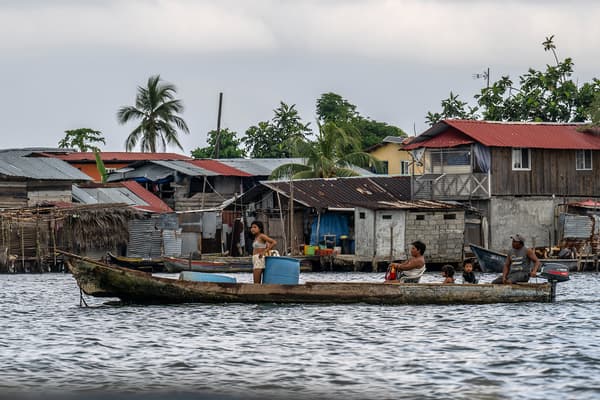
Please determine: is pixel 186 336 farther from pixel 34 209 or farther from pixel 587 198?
pixel 587 198

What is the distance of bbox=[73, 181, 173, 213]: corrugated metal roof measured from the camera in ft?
144

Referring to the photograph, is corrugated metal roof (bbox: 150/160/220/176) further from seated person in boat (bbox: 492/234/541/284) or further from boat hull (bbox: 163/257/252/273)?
seated person in boat (bbox: 492/234/541/284)

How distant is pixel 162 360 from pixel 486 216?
26613 mm

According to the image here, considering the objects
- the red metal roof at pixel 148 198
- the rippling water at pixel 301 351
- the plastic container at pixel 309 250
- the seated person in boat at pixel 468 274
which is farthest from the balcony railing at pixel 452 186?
the seated person in boat at pixel 468 274

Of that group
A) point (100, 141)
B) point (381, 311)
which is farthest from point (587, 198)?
point (100, 141)

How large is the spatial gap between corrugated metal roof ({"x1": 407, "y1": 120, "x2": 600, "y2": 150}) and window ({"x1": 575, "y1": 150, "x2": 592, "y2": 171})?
0.41m

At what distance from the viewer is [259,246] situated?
20422 millimetres

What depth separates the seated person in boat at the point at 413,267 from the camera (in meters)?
20.7

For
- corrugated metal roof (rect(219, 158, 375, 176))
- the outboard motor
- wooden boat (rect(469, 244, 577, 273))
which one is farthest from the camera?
corrugated metal roof (rect(219, 158, 375, 176))

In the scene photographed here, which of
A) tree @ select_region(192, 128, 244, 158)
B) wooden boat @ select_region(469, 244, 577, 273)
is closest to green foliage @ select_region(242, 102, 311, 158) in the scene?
tree @ select_region(192, 128, 244, 158)

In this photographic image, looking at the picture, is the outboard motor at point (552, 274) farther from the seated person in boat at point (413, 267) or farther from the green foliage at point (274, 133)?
the green foliage at point (274, 133)

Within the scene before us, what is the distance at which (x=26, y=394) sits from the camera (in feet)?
38.8

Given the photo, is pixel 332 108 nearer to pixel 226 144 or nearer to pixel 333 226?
pixel 226 144

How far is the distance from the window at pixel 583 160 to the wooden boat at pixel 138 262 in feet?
49.1
